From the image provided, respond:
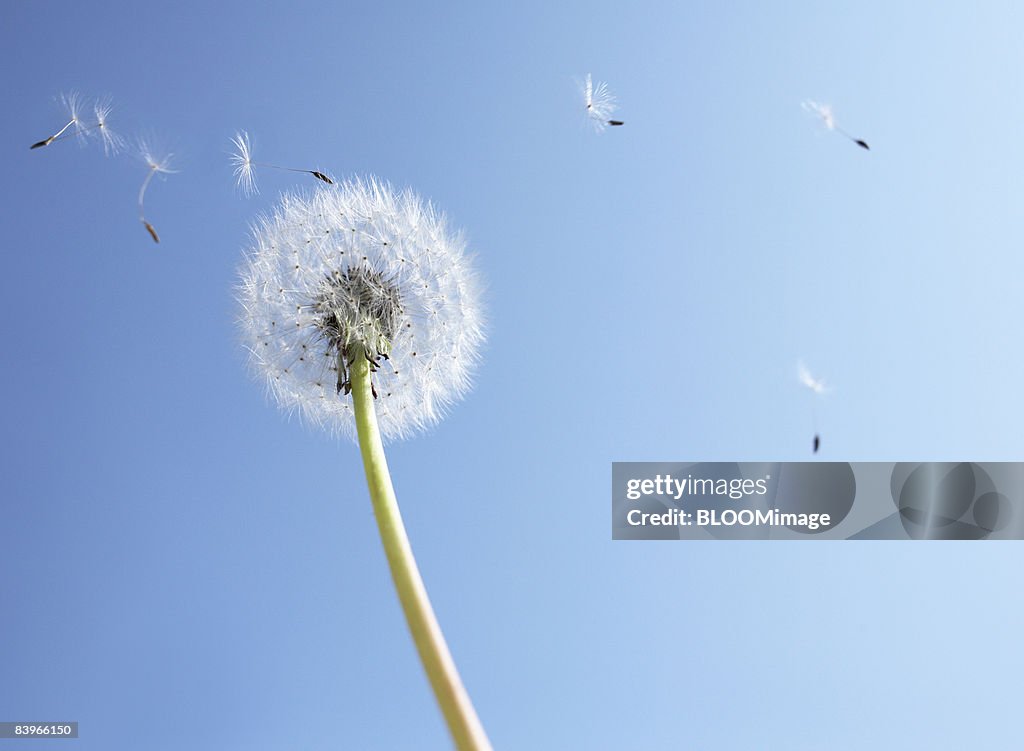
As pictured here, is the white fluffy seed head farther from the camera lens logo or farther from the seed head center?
the camera lens logo

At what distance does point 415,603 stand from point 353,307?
129 inches

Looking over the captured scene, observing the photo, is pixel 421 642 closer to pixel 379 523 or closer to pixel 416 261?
pixel 379 523

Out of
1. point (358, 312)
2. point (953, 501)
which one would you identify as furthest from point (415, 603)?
point (953, 501)

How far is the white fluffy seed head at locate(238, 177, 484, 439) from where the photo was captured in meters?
7.64

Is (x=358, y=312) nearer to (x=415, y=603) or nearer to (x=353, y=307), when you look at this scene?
(x=353, y=307)

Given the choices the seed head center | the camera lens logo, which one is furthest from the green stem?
the camera lens logo

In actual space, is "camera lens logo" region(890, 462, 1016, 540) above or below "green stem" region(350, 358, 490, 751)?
above

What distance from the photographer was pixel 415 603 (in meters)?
4.92

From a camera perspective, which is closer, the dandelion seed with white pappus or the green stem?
the green stem

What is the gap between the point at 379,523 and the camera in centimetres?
547

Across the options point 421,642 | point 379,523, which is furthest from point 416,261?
point 421,642

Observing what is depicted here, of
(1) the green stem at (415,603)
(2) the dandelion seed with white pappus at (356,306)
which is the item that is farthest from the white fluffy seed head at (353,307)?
(1) the green stem at (415,603)

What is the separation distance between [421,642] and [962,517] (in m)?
7.20

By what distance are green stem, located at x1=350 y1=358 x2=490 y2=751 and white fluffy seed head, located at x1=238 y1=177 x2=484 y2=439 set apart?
4.44 ft
